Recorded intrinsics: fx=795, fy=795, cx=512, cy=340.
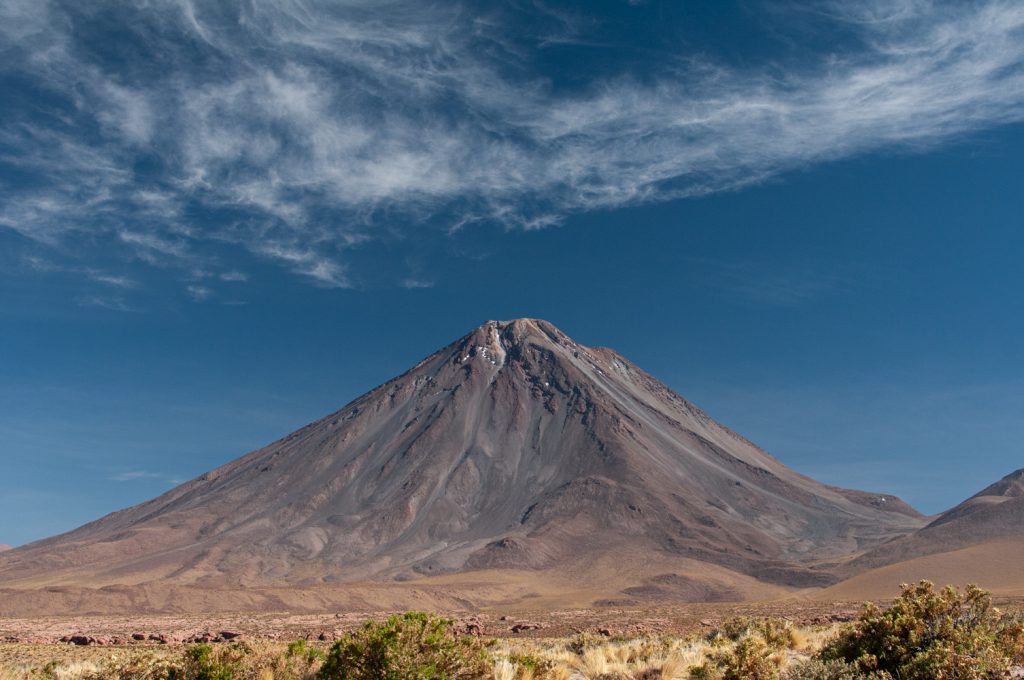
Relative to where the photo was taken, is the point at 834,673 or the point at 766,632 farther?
the point at 766,632

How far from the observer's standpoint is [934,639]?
10.9 metres

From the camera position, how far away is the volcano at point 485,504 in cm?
11094

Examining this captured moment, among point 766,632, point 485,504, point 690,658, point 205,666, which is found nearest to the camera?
point 205,666

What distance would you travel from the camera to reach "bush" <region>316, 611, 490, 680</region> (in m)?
9.80

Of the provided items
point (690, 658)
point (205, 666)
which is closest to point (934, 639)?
point (690, 658)

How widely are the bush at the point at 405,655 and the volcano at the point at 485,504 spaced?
81.9m

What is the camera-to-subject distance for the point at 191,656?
12.5 metres

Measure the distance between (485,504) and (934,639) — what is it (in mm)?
131799

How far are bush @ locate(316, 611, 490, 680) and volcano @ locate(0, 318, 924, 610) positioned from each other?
269 ft

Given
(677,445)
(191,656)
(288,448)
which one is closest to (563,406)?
(677,445)

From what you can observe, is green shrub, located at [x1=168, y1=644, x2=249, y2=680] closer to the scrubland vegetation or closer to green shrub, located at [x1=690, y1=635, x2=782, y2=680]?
the scrubland vegetation

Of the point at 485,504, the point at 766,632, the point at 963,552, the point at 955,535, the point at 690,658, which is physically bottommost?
the point at 690,658

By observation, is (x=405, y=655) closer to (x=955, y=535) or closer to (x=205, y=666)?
(x=205, y=666)

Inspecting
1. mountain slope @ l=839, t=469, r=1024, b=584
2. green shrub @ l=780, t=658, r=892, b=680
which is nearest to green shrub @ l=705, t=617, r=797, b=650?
green shrub @ l=780, t=658, r=892, b=680
